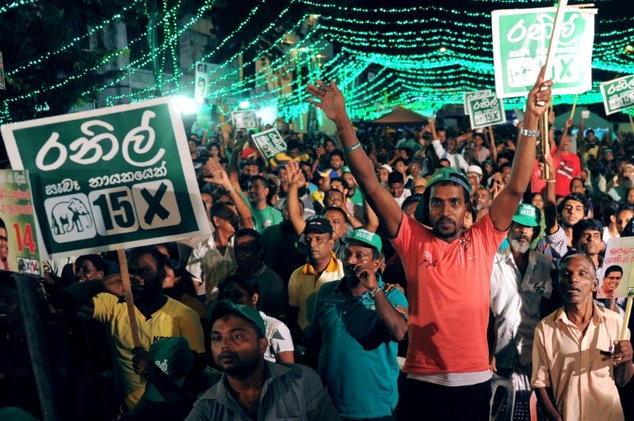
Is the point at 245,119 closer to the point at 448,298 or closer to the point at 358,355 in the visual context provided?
the point at 358,355

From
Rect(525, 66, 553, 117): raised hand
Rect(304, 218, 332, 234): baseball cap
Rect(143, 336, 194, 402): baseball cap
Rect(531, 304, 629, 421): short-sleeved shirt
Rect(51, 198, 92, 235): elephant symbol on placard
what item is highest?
Rect(525, 66, 553, 117): raised hand

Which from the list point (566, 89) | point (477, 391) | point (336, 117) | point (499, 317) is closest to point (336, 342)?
point (477, 391)

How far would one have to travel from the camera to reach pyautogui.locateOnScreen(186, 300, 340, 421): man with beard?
321 centimetres

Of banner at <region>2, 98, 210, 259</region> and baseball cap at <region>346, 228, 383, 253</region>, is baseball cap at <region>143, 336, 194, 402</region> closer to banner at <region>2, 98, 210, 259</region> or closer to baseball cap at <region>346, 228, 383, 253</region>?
banner at <region>2, 98, 210, 259</region>

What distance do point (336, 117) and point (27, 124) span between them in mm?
1675

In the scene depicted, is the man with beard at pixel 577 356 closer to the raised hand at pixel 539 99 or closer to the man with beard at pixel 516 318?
the man with beard at pixel 516 318

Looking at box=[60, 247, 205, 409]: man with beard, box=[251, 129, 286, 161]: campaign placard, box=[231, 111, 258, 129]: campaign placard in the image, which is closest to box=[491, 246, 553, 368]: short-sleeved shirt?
box=[60, 247, 205, 409]: man with beard

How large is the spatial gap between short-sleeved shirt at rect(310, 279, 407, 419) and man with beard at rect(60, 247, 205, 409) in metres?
0.79

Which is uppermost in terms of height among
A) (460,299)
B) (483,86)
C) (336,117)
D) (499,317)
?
(483,86)

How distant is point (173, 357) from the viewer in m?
4.31

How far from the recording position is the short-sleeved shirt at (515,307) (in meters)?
5.74

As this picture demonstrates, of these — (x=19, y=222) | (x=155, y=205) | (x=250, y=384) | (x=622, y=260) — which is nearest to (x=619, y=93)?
(x=622, y=260)

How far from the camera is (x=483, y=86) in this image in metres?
53.9

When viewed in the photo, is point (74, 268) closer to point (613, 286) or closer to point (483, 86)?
point (613, 286)
